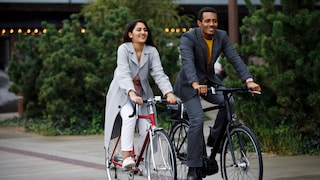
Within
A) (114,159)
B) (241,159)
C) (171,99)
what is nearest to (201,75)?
(171,99)

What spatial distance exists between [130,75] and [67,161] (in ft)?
11.7

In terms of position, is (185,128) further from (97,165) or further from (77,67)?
(77,67)

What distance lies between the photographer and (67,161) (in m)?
11.4

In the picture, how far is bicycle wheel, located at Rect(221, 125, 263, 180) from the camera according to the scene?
7.38 metres

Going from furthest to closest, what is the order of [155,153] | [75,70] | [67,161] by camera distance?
[75,70], [67,161], [155,153]

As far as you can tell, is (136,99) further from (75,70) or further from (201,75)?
(75,70)

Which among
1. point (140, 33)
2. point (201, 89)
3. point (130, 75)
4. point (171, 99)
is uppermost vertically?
point (140, 33)

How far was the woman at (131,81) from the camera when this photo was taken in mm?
8086

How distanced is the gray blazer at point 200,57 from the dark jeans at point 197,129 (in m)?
0.15

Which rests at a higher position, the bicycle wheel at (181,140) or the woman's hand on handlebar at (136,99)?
the woman's hand on handlebar at (136,99)

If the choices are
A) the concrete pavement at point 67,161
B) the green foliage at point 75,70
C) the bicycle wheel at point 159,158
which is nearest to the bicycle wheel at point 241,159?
the bicycle wheel at point 159,158

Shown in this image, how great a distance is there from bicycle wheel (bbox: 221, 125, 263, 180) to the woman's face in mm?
1385

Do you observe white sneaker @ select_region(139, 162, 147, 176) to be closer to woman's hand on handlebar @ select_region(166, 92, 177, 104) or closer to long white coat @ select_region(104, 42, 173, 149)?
long white coat @ select_region(104, 42, 173, 149)

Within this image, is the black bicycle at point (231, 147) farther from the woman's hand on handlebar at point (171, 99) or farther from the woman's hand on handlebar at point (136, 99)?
the woman's hand on handlebar at point (136, 99)
